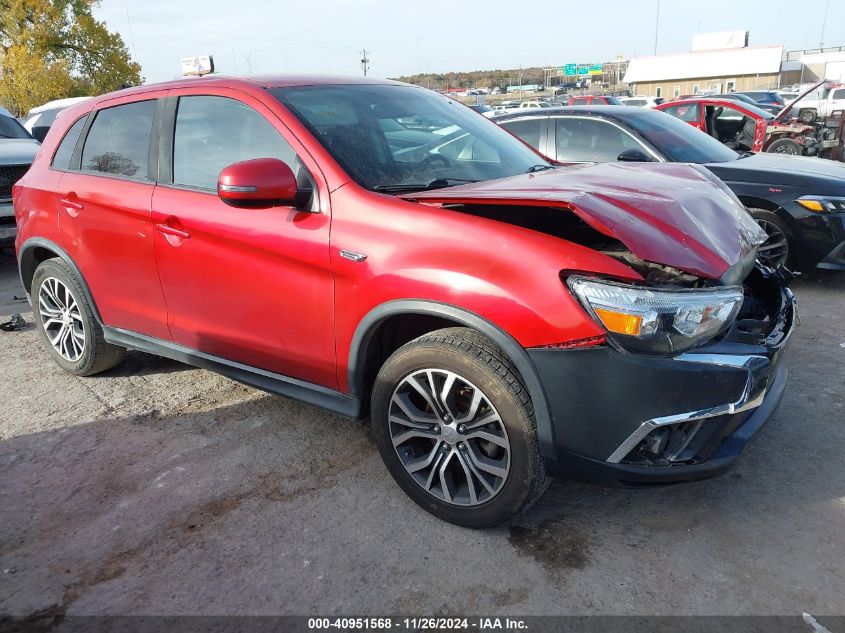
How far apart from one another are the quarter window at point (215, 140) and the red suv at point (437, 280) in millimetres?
14

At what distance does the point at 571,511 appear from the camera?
2.80 metres

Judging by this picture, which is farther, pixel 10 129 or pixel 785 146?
pixel 785 146

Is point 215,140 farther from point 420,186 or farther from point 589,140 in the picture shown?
point 589,140

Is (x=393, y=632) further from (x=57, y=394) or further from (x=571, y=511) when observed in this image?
(x=57, y=394)

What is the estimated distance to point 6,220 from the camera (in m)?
7.30

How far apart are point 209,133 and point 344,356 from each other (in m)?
1.38

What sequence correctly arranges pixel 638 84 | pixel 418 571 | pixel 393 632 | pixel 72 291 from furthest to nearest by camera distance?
pixel 638 84 → pixel 72 291 → pixel 418 571 → pixel 393 632

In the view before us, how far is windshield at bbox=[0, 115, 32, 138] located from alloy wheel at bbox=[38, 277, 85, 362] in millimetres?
5680

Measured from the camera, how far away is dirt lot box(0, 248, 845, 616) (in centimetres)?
234

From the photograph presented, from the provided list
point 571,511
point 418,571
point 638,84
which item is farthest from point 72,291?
point 638,84

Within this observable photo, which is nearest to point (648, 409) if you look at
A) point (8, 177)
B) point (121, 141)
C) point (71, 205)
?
point (121, 141)

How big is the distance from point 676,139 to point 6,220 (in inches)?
276

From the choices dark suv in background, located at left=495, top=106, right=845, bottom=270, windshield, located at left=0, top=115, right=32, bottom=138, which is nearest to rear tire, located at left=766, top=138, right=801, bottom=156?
dark suv in background, located at left=495, top=106, right=845, bottom=270

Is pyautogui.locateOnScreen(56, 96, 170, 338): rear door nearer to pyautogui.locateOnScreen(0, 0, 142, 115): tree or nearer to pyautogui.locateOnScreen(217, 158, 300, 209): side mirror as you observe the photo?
pyautogui.locateOnScreen(217, 158, 300, 209): side mirror
